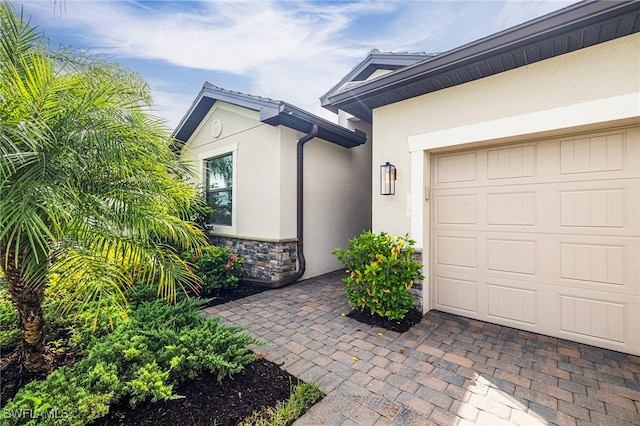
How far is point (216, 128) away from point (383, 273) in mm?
5805

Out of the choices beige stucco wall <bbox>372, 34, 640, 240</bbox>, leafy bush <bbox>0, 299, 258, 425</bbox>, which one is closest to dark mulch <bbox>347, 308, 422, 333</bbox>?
beige stucco wall <bbox>372, 34, 640, 240</bbox>

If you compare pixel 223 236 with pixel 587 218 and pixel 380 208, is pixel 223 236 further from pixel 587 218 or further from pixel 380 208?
pixel 587 218

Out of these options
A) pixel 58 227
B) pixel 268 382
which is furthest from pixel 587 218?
pixel 58 227

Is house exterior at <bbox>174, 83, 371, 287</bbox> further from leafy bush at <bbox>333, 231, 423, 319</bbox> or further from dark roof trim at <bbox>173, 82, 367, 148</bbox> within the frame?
leafy bush at <bbox>333, 231, 423, 319</bbox>

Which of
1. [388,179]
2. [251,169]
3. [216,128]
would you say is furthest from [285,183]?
[216,128]

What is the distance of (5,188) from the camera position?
1816 millimetres

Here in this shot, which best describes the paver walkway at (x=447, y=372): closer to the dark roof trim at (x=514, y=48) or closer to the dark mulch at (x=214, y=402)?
the dark mulch at (x=214, y=402)

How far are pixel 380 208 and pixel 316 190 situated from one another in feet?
7.68

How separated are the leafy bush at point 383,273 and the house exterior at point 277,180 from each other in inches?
84.3

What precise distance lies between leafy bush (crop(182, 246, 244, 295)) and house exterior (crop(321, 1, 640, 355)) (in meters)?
3.08

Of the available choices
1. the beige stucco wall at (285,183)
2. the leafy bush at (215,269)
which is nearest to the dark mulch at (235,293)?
the leafy bush at (215,269)

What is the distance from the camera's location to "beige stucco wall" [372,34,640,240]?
2.94 meters

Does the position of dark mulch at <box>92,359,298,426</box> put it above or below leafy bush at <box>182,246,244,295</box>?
below

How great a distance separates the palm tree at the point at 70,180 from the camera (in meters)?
1.87
